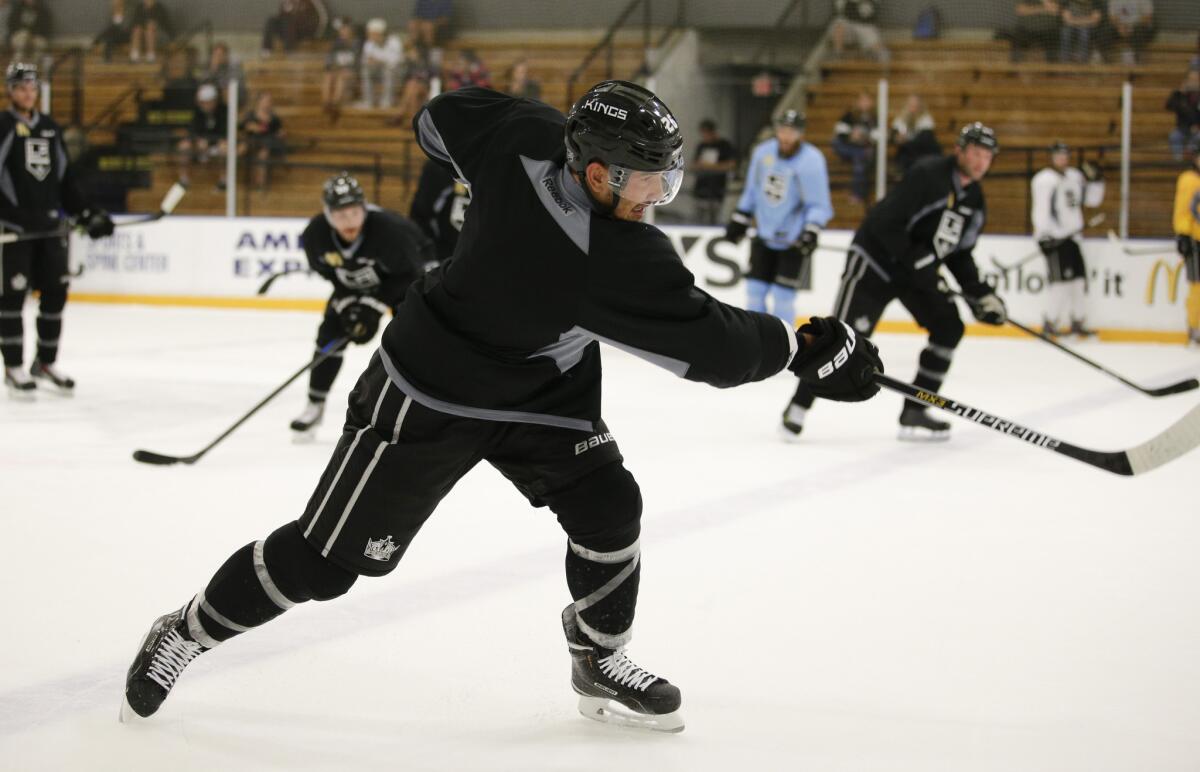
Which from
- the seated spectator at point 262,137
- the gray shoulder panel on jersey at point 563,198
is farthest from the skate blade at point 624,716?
the seated spectator at point 262,137

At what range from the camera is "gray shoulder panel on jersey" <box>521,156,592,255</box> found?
83.2 inches

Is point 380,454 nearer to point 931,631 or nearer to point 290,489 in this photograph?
point 931,631

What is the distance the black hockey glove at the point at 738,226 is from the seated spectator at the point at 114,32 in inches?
349

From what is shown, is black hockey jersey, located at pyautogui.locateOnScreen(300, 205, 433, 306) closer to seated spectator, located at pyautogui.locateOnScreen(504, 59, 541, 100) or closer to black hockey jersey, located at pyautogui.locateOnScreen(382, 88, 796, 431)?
black hockey jersey, located at pyautogui.locateOnScreen(382, 88, 796, 431)

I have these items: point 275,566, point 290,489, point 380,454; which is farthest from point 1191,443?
point 290,489

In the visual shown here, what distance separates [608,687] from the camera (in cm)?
249

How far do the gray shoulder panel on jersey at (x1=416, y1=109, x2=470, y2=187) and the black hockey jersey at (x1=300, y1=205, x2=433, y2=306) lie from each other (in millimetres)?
2705

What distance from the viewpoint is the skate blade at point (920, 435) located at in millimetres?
5746

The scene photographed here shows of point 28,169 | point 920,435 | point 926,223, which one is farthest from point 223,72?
point 920,435

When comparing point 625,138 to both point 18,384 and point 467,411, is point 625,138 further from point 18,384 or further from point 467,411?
point 18,384

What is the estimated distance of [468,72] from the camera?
1298 centimetres

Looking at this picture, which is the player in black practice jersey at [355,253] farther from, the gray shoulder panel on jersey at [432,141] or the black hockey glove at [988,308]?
the gray shoulder panel on jersey at [432,141]

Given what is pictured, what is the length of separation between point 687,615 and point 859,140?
8.34 metres

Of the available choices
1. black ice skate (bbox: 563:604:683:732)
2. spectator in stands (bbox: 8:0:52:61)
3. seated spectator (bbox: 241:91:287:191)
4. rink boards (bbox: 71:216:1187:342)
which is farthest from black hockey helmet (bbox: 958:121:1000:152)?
spectator in stands (bbox: 8:0:52:61)
